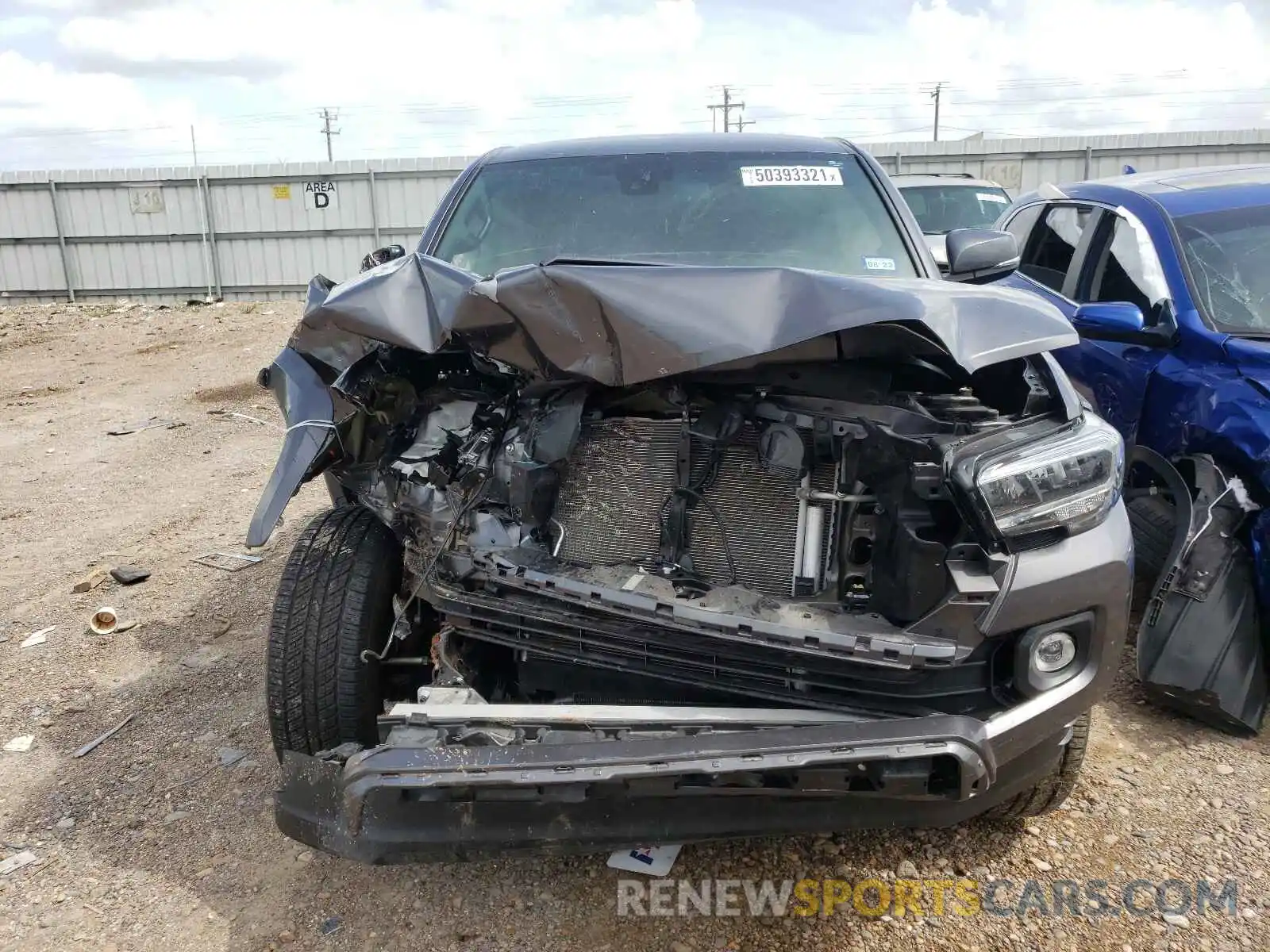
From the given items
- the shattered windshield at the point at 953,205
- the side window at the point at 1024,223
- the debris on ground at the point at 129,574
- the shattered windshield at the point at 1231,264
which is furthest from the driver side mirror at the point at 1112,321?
the shattered windshield at the point at 953,205

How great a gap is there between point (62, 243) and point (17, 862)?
17.0m

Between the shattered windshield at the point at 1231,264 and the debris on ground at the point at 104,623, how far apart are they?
15.5ft

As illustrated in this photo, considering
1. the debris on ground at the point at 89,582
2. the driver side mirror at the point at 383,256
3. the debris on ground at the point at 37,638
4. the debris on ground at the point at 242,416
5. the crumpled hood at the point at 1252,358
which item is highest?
the driver side mirror at the point at 383,256

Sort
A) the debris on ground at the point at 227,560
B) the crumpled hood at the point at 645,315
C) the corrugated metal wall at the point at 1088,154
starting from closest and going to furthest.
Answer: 1. the crumpled hood at the point at 645,315
2. the debris on ground at the point at 227,560
3. the corrugated metal wall at the point at 1088,154

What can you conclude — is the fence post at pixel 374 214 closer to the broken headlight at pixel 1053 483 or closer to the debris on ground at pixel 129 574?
the debris on ground at pixel 129 574

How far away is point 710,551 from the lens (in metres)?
2.34

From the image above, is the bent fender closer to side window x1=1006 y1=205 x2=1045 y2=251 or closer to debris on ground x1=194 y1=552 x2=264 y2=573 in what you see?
debris on ground x1=194 y1=552 x2=264 y2=573

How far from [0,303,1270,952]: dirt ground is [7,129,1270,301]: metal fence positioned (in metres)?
12.6

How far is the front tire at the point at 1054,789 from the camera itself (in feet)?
7.71

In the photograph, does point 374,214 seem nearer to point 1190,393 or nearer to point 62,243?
point 62,243

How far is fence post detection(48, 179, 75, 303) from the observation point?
1623 cm

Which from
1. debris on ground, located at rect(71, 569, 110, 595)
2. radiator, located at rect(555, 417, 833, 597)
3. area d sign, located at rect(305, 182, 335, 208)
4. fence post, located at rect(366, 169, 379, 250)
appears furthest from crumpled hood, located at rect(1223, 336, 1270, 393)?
area d sign, located at rect(305, 182, 335, 208)

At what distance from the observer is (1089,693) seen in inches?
83.0

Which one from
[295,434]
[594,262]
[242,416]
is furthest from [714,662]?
[242,416]
